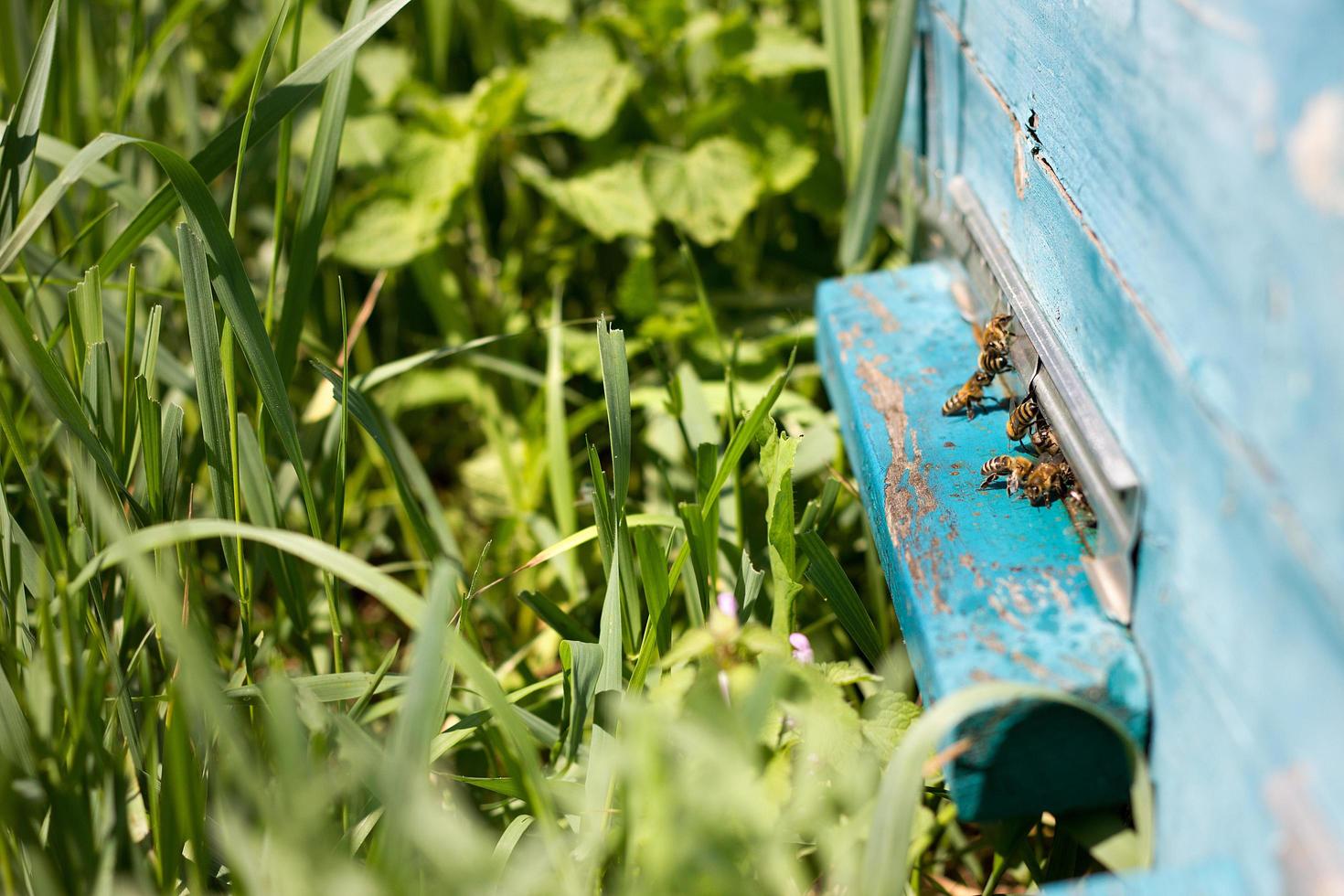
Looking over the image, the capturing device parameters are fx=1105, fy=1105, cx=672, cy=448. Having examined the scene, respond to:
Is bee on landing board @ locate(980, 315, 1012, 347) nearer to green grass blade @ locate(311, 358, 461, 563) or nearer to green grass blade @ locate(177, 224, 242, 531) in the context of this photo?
green grass blade @ locate(311, 358, 461, 563)

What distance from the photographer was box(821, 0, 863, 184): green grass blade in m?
2.19

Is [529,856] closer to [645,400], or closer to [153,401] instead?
[153,401]

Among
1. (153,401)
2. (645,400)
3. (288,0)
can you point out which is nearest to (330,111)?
(288,0)

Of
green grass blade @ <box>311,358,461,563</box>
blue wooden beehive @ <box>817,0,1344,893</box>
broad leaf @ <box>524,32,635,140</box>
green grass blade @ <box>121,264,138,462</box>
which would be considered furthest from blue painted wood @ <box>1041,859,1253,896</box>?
broad leaf @ <box>524,32,635,140</box>

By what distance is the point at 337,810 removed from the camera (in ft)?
4.82

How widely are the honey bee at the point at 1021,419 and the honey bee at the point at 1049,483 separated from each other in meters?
0.09

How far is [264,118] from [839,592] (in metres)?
1.04

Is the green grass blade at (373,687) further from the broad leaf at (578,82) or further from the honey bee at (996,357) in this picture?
the broad leaf at (578,82)

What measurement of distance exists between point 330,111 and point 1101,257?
44.4 inches

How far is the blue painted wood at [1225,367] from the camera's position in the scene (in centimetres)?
77

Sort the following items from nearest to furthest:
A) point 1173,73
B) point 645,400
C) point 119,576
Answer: point 1173,73 → point 119,576 → point 645,400

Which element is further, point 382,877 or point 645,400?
point 645,400

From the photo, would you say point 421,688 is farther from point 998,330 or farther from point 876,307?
point 876,307

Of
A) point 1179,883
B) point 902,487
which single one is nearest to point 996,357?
point 902,487
